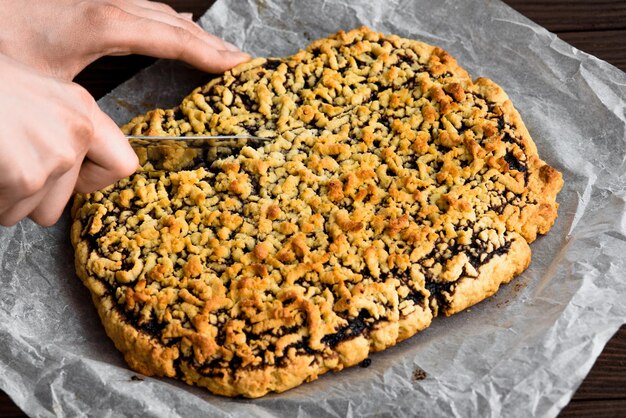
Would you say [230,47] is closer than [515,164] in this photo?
No

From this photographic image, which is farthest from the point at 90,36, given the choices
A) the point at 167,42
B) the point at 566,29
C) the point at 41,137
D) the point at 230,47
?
the point at 566,29

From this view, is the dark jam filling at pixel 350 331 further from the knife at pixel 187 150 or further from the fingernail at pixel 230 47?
the fingernail at pixel 230 47

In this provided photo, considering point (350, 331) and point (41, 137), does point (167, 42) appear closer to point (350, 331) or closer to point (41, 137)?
point (41, 137)

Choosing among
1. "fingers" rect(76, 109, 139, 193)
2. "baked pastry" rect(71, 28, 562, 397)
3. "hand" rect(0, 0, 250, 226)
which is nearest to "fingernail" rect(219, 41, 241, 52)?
"hand" rect(0, 0, 250, 226)

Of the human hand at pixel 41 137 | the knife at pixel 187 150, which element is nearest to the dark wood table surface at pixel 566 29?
the knife at pixel 187 150

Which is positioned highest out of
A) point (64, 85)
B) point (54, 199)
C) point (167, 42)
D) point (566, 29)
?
point (566, 29)
